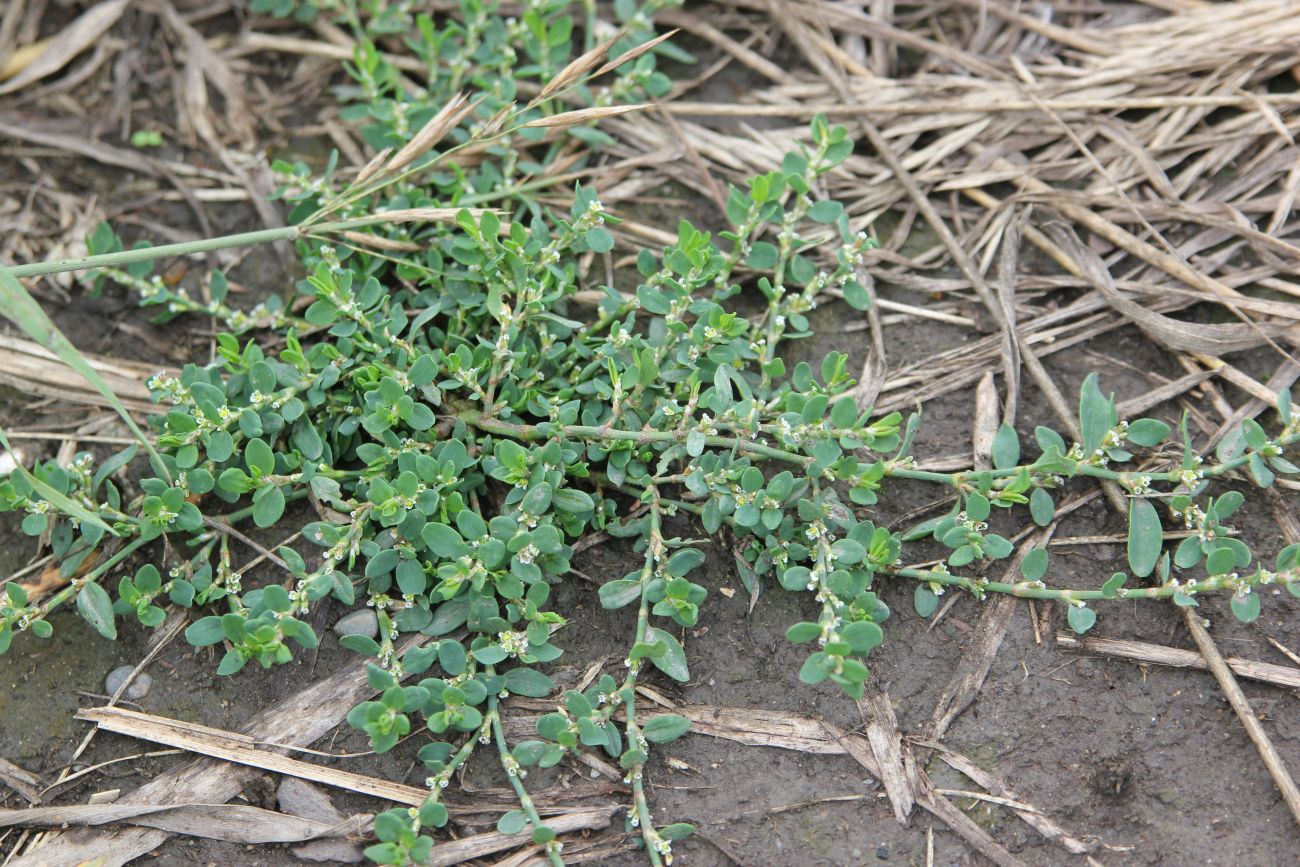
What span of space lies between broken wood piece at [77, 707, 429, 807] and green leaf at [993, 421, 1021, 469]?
1.69 m

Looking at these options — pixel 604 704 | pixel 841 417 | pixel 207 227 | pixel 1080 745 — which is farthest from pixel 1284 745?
pixel 207 227

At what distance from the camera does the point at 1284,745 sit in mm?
2559

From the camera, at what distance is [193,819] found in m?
2.57

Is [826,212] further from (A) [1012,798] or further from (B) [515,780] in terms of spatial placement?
(B) [515,780]

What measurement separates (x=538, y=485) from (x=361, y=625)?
2.01 ft

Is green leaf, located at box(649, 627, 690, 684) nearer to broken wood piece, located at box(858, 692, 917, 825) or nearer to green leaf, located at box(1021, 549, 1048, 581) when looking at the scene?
broken wood piece, located at box(858, 692, 917, 825)

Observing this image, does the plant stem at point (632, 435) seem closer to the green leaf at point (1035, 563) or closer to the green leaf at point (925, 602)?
the green leaf at point (925, 602)

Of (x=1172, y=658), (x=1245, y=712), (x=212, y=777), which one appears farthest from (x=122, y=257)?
(x=1245, y=712)

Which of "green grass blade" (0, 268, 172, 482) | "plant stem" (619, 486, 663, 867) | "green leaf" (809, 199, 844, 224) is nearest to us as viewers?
"green grass blade" (0, 268, 172, 482)

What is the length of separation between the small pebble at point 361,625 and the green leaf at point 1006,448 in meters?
1.69

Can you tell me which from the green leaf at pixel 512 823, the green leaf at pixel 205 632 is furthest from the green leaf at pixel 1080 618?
the green leaf at pixel 205 632

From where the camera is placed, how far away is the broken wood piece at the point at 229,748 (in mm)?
2564

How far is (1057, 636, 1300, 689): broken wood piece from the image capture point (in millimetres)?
2613

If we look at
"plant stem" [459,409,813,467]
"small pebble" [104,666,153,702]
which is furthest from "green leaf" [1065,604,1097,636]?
"small pebble" [104,666,153,702]
